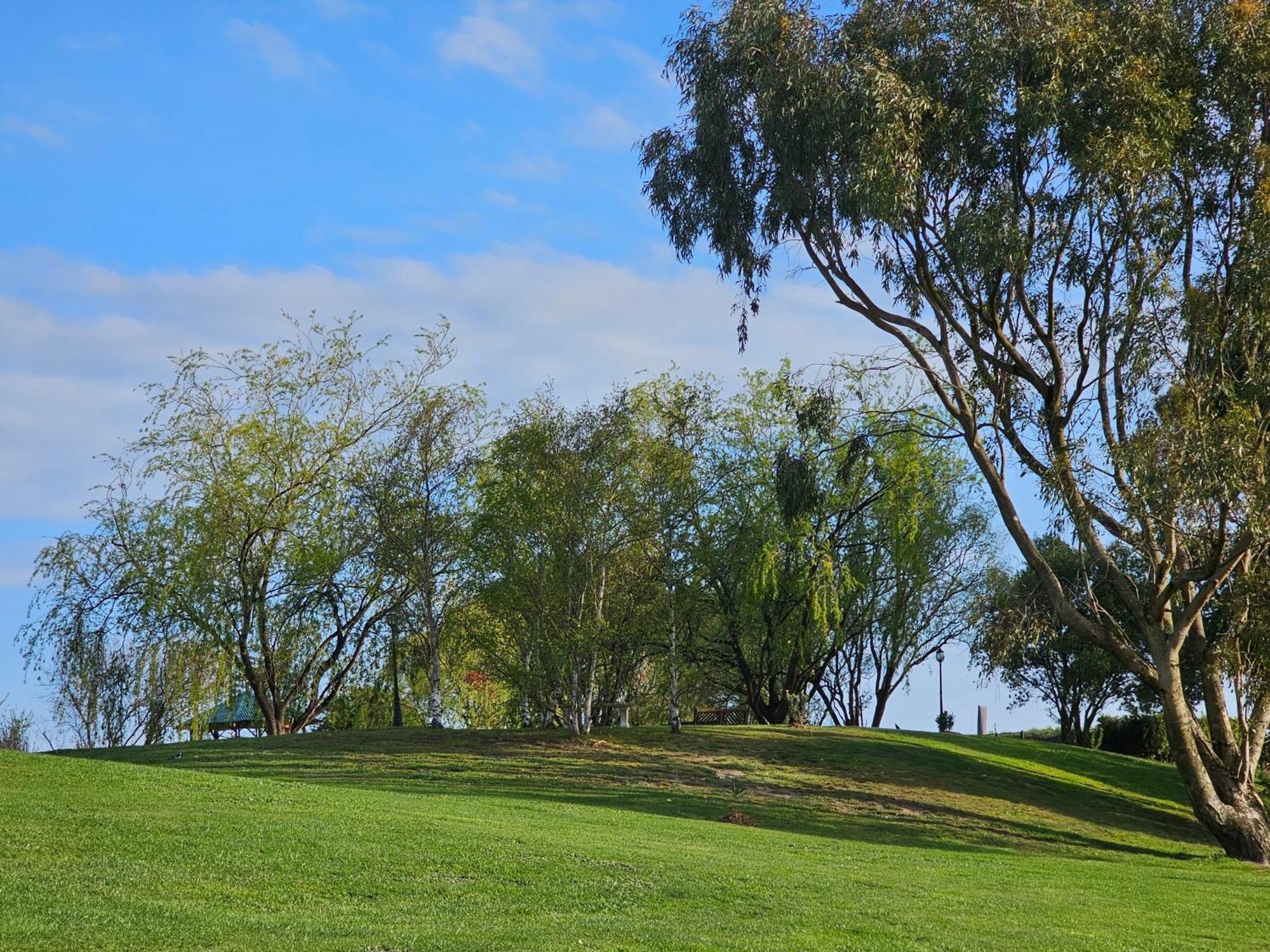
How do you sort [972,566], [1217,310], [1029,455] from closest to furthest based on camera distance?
[1217,310]
[1029,455]
[972,566]

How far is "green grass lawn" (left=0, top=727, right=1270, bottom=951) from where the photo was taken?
10.3 metres

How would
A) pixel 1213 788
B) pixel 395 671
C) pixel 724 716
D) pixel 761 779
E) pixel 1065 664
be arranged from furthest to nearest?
pixel 1065 664 → pixel 724 716 → pixel 395 671 → pixel 761 779 → pixel 1213 788

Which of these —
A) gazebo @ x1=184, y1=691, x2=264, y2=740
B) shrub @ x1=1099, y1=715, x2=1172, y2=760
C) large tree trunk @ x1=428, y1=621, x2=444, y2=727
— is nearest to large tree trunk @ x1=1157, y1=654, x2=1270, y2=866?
large tree trunk @ x1=428, y1=621, x2=444, y2=727

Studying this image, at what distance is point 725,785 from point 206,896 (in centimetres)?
1558

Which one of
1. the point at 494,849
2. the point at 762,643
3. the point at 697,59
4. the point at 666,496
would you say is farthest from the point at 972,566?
the point at 494,849

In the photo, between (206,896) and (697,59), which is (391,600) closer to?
(697,59)

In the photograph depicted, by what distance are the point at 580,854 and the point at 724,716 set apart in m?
28.7

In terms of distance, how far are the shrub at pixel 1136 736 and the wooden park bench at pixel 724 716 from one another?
517 inches

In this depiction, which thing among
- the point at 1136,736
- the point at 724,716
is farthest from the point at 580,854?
the point at 1136,736

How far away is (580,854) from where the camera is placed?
47.1 ft

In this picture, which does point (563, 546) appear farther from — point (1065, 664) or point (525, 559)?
point (1065, 664)

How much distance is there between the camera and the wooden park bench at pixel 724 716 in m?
42.0

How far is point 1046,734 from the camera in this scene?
56.6 metres

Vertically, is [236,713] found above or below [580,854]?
above
